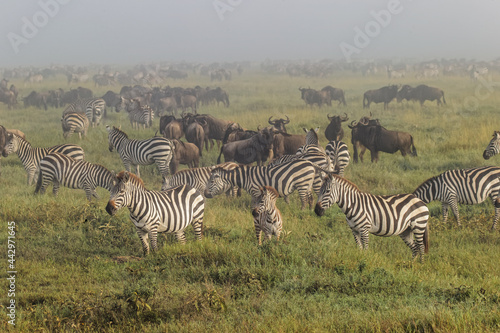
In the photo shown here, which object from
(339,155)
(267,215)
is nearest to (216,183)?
(267,215)

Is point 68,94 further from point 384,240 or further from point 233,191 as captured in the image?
point 384,240

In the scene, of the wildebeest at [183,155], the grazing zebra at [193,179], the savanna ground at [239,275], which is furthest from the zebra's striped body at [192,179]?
the wildebeest at [183,155]

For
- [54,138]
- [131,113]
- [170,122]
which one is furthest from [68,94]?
[170,122]

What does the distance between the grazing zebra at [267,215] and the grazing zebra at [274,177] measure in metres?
3.45

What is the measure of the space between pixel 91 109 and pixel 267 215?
22149 mm

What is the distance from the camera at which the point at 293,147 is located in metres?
18.3

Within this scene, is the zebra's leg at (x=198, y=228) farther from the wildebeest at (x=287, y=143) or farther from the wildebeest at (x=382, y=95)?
the wildebeest at (x=382, y=95)

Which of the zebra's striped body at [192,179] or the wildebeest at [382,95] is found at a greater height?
the wildebeest at [382,95]

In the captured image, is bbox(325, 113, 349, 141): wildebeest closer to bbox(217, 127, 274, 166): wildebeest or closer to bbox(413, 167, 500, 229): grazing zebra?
bbox(217, 127, 274, 166): wildebeest

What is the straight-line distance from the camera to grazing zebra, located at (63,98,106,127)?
94.9ft

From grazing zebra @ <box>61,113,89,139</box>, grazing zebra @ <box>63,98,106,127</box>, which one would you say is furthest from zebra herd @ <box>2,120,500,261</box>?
grazing zebra @ <box>63,98,106,127</box>

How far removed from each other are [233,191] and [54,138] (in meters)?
11.4

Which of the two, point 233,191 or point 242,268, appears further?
point 233,191

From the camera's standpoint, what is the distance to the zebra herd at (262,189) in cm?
919
